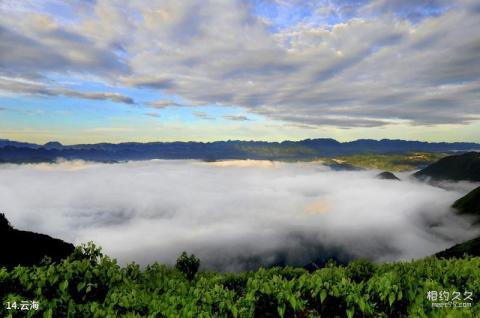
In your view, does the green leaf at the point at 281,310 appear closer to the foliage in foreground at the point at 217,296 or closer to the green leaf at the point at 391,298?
the foliage in foreground at the point at 217,296

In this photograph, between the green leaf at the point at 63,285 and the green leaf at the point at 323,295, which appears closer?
the green leaf at the point at 63,285

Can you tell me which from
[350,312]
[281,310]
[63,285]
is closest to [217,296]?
[281,310]

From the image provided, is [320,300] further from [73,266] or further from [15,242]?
[15,242]

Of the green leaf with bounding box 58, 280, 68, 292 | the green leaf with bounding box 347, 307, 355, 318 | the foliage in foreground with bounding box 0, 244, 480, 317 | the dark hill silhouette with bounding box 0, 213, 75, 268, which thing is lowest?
the dark hill silhouette with bounding box 0, 213, 75, 268

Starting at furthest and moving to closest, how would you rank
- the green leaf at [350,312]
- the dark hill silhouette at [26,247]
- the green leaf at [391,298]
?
the dark hill silhouette at [26,247], the green leaf at [391,298], the green leaf at [350,312]

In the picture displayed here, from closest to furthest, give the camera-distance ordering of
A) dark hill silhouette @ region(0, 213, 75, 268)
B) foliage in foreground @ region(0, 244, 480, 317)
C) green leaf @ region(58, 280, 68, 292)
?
1. foliage in foreground @ region(0, 244, 480, 317)
2. green leaf @ region(58, 280, 68, 292)
3. dark hill silhouette @ region(0, 213, 75, 268)

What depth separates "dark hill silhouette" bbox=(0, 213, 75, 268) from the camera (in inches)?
2611

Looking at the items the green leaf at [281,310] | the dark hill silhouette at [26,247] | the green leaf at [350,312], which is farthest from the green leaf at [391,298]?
the dark hill silhouette at [26,247]

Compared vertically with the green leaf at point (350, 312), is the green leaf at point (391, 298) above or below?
above

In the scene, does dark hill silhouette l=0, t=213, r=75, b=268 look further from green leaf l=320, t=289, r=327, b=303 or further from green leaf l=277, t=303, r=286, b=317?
green leaf l=320, t=289, r=327, b=303

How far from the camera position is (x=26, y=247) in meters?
75.1

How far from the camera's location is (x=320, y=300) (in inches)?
572

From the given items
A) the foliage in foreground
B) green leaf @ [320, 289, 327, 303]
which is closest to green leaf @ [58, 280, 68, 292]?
the foliage in foreground

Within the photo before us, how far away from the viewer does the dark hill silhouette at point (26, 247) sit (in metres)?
66.3
